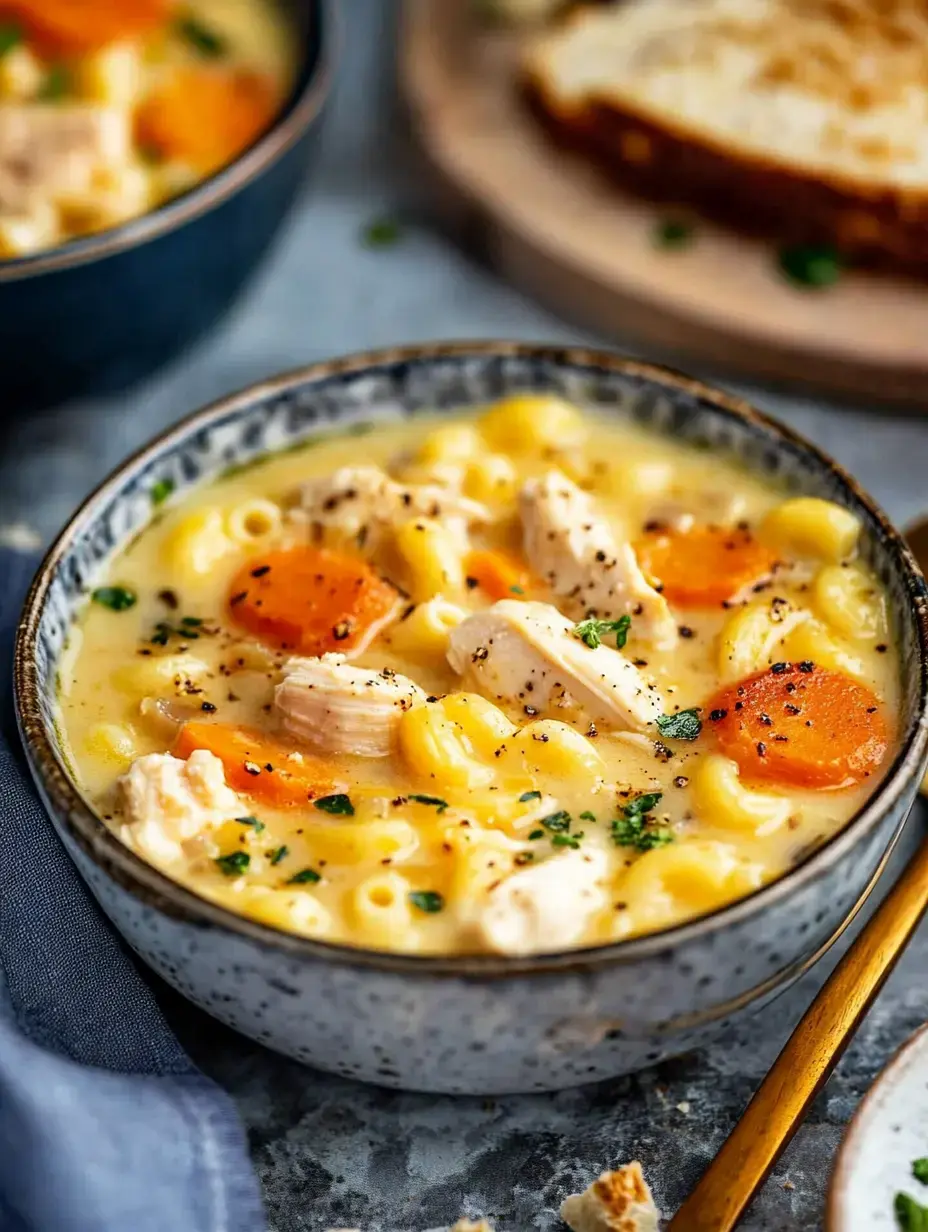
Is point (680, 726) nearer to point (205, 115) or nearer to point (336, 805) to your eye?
point (336, 805)

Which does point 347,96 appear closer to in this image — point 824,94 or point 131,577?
point 824,94

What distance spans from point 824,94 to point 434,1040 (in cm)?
380

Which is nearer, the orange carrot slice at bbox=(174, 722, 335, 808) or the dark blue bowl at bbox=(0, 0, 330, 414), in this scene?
the orange carrot slice at bbox=(174, 722, 335, 808)

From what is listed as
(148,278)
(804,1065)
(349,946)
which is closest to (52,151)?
(148,278)

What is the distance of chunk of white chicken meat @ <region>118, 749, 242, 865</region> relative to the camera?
2846mm

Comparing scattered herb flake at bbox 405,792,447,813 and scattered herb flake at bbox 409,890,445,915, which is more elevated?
scattered herb flake at bbox 409,890,445,915

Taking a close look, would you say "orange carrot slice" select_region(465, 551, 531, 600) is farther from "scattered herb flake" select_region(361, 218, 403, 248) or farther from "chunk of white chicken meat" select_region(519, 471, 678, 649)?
"scattered herb flake" select_region(361, 218, 403, 248)

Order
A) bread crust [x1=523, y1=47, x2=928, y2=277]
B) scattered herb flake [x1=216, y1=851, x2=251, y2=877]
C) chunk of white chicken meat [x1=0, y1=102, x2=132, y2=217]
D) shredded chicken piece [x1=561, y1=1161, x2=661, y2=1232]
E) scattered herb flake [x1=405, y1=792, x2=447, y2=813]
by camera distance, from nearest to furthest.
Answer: shredded chicken piece [x1=561, y1=1161, x2=661, y2=1232] → scattered herb flake [x1=216, y1=851, x2=251, y2=877] → scattered herb flake [x1=405, y1=792, x2=447, y2=813] → chunk of white chicken meat [x1=0, y1=102, x2=132, y2=217] → bread crust [x1=523, y1=47, x2=928, y2=277]

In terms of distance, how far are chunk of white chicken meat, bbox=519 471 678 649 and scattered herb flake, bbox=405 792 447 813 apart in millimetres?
613

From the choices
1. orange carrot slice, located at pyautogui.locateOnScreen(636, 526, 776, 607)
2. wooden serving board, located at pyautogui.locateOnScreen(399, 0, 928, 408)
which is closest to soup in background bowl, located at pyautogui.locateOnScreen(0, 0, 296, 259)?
wooden serving board, located at pyautogui.locateOnScreen(399, 0, 928, 408)

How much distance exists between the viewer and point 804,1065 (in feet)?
9.50

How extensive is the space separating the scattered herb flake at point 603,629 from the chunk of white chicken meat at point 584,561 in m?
0.04

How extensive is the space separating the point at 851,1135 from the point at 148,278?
9.24 feet

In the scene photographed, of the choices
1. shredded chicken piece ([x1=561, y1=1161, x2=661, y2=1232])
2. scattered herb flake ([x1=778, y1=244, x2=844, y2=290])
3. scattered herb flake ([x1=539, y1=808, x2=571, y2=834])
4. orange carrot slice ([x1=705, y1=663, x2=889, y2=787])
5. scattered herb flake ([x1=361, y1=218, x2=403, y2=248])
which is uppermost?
orange carrot slice ([x1=705, y1=663, x2=889, y2=787])
